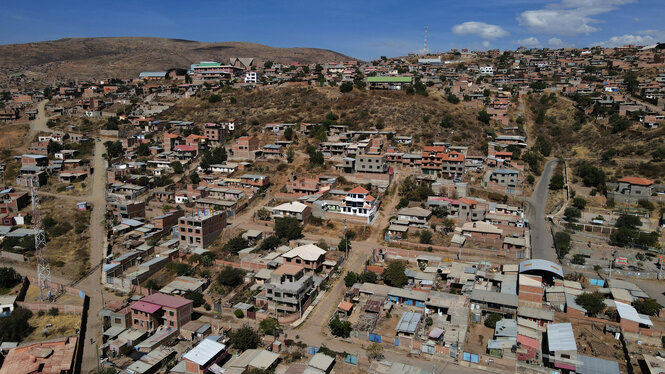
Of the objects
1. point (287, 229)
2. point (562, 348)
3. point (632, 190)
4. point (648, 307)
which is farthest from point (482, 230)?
point (632, 190)

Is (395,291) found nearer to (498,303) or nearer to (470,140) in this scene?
(498,303)

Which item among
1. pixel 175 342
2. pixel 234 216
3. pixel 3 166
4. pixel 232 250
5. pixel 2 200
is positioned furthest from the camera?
pixel 3 166

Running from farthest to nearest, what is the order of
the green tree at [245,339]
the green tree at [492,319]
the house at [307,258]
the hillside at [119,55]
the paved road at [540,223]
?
1. the hillside at [119,55]
2. the paved road at [540,223]
3. the house at [307,258]
4. the green tree at [492,319]
5. the green tree at [245,339]

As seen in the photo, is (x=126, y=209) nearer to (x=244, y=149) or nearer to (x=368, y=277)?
(x=244, y=149)

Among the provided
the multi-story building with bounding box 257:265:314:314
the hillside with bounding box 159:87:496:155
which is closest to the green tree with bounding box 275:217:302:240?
the multi-story building with bounding box 257:265:314:314

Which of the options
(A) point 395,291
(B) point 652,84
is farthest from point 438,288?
(B) point 652,84

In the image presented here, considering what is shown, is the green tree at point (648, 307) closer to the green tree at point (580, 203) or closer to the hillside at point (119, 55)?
the green tree at point (580, 203)

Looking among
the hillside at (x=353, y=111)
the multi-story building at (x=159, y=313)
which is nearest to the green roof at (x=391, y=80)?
the hillside at (x=353, y=111)
